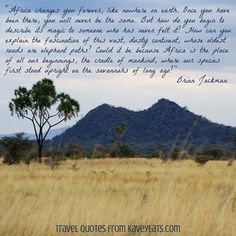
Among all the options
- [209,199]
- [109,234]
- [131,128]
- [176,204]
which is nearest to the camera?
[109,234]

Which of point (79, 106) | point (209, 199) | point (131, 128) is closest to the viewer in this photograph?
point (209, 199)

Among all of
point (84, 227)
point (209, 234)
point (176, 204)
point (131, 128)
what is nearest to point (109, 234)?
point (84, 227)

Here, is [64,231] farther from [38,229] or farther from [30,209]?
[30,209]

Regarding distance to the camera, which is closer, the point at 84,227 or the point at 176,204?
the point at 84,227

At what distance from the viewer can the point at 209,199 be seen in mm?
Result: 7848

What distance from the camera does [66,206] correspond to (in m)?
7.16

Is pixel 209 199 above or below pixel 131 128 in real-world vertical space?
below

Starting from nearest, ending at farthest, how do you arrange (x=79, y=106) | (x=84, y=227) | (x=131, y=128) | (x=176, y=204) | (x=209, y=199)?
1. (x=84, y=227)
2. (x=176, y=204)
3. (x=209, y=199)
4. (x=79, y=106)
5. (x=131, y=128)

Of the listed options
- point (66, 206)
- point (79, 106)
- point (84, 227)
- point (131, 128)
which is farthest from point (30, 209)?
point (131, 128)

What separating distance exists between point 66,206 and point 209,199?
81.5 inches

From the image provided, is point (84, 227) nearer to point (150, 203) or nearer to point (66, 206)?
point (66, 206)

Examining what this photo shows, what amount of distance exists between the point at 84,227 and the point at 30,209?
1249 millimetres

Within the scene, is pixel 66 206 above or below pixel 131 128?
below

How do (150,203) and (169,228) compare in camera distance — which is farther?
(150,203)
